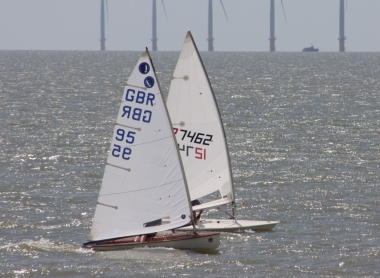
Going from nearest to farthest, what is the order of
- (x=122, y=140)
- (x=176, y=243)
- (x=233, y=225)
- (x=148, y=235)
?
1. (x=122, y=140)
2. (x=176, y=243)
3. (x=148, y=235)
4. (x=233, y=225)

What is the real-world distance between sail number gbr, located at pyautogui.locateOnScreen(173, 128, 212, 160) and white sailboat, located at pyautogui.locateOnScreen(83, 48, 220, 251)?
3187 mm

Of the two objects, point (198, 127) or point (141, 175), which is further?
point (198, 127)

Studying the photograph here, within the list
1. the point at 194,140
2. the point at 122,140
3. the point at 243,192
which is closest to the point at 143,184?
the point at 122,140

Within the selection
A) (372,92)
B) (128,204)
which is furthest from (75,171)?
(372,92)

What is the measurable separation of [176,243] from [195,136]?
4.05 metres

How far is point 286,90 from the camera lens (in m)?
93.9

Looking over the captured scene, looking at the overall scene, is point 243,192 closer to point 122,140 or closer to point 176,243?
point 176,243

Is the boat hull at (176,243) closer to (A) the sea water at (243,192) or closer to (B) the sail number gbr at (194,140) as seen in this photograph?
(A) the sea water at (243,192)

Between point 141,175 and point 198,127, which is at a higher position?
point 198,127

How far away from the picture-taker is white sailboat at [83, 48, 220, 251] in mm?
23922

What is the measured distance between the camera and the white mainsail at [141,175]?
940 inches

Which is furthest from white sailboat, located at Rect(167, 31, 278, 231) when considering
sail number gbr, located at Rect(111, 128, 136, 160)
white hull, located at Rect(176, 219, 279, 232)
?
sail number gbr, located at Rect(111, 128, 136, 160)

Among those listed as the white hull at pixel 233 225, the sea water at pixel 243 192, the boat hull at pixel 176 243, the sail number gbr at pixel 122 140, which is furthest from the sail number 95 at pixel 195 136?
the boat hull at pixel 176 243

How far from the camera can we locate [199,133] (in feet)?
89.7
